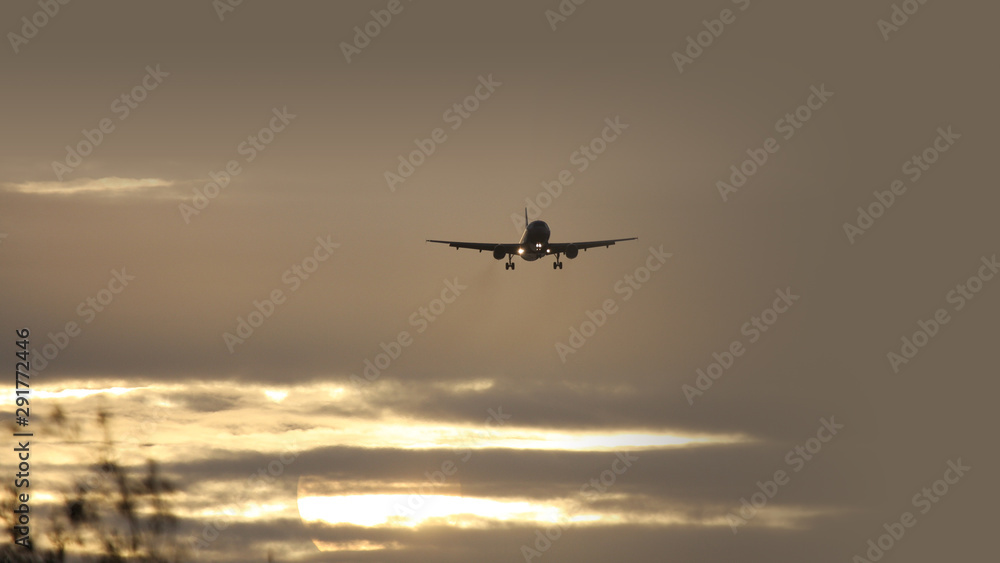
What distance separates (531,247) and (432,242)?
1496cm

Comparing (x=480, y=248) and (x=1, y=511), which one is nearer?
(x=1, y=511)

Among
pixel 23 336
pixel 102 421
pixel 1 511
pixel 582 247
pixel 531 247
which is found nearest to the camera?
pixel 102 421

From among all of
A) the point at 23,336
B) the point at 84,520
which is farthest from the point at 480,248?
the point at 84,520

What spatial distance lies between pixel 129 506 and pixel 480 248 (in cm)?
8733

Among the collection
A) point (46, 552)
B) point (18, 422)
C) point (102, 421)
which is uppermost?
point (18, 422)

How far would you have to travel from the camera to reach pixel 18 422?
8812 cm

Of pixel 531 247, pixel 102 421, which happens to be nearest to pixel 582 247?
pixel 531 247

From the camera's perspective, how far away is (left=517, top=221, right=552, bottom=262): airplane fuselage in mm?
144750

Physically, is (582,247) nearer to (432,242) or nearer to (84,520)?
(432,242)

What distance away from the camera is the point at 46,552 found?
7312cm

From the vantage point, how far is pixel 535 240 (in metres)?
145

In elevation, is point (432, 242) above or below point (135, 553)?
above

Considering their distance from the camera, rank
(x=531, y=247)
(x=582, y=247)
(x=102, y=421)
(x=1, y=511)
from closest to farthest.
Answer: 1. (x=102, y=421)
2. (x=1, y=511)
3. (x=531, y=247)
4. (x=582, y=247)

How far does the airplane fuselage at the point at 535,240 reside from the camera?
14475 centimetres
